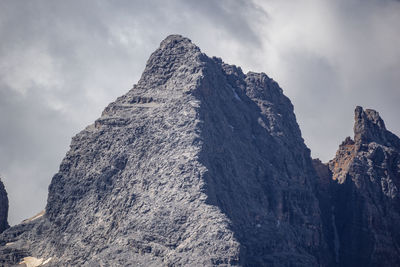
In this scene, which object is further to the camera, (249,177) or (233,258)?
(249,177)

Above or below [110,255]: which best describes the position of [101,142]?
above

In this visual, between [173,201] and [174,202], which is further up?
[173,201]

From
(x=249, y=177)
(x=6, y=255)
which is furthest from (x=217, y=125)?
(x=6, y=255)

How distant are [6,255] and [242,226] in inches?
2161

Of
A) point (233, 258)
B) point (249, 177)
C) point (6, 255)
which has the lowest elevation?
point (233, 258)

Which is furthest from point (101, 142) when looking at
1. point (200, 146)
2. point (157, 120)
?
point (200, 146)

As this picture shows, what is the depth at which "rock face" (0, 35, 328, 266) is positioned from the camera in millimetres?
164500

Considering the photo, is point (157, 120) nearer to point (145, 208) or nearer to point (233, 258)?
point (145, 208)

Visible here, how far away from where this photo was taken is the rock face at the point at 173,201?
540 feet

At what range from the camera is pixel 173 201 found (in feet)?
559

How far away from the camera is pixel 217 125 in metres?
193

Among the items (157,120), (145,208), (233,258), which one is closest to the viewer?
(233,258)

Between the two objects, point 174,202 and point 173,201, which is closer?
point 174,202

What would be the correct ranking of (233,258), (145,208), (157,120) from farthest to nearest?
(157,120) → (145,208) → (233,258)
